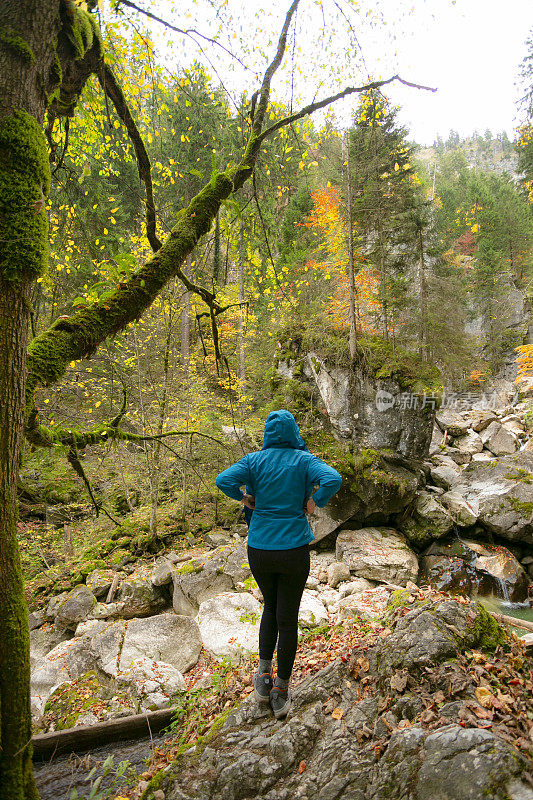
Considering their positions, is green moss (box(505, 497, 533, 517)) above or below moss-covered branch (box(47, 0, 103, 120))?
below

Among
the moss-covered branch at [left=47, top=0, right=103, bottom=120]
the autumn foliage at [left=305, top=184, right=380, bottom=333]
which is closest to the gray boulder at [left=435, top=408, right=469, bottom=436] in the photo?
the autumn foliage at [left=305, top=184, right=380, bottom=333]

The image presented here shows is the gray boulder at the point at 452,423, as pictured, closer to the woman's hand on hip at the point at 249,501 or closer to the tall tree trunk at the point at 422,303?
the tall tree trunk at the point at 422,303

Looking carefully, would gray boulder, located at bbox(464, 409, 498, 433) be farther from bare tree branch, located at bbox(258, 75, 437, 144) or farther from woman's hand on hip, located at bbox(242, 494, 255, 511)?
woman's hand on hip, located at bbox(242, 494, 255, 511)

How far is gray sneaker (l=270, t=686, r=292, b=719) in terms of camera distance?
2.85m

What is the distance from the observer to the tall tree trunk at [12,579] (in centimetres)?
198

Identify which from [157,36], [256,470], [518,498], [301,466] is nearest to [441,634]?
[301,466]

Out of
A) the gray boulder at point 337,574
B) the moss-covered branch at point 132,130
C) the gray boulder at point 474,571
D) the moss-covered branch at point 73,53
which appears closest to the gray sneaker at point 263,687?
the moss-covered branch at point 132,130

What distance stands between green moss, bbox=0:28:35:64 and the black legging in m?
3.22

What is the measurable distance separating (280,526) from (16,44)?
317 cm

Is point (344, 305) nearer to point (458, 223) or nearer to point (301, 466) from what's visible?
point (301, 466)

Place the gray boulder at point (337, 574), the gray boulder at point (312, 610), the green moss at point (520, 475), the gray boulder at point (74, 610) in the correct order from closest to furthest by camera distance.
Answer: the gray boulder at point (312, 610) → the gray boulder at point (74, 610) → the gray boulder at point (337, 574) → the green moss at point (520, 475)

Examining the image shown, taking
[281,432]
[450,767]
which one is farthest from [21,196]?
[450,767]

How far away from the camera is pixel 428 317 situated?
17.7 meters

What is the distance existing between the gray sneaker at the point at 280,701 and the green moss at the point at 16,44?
429 centimetres
